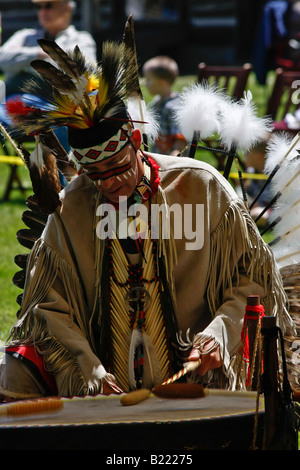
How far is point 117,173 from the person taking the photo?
2533mm

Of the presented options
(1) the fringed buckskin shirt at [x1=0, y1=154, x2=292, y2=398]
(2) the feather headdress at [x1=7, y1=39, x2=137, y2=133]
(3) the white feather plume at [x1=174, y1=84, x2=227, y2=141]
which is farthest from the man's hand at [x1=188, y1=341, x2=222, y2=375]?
(3) the white feather plume at [x1=174, y1=84, x2=227, y2=141]

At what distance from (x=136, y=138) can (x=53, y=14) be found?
150 inches

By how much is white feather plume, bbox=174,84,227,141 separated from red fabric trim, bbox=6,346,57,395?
1.03 metres

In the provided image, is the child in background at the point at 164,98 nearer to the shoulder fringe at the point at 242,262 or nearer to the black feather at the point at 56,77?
the shoulder fringe at the point at 242,262

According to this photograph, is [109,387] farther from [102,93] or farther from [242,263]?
[102,93]

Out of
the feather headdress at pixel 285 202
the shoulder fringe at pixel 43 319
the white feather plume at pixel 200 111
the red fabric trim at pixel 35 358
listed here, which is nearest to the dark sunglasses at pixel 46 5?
the white feather plume at pixel 200 111

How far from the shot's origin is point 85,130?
2479 mm

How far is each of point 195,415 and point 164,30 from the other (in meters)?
13.4

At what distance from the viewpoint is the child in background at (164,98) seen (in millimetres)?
6328

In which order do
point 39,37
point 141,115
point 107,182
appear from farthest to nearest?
point 39,37, point 141,115, point 107,182

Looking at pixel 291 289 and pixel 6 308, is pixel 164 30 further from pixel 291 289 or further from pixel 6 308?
pixel 291 289

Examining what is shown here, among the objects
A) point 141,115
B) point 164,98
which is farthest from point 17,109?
point 164,98

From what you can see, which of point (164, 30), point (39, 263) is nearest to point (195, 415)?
point (39, 263)

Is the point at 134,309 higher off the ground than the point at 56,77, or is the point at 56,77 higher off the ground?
the point at 56,77
